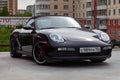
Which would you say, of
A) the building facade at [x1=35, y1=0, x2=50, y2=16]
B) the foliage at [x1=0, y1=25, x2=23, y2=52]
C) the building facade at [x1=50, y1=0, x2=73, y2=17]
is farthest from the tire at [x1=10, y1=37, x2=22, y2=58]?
the building facade at [x1=35, y1=0, x2=50, y2=16]

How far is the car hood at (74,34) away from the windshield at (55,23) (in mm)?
401

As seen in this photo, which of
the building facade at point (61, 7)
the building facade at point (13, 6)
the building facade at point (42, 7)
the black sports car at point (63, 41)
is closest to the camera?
the black sports car at point (63, 41)

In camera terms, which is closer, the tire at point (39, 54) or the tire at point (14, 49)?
the tire at point (39, 54)

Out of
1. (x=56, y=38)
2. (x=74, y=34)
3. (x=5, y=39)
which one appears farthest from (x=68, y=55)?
(x=5, y=39)

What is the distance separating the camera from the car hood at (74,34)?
9078 mm

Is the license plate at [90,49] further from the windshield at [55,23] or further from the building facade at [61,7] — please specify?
the building facade at [61,7]

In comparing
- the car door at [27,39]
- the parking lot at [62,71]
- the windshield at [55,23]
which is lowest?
the parking lot at [62,71]

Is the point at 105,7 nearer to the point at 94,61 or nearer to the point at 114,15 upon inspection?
the point at 114,15

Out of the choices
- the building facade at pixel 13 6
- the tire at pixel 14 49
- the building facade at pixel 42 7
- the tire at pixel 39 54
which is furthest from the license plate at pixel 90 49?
the building facade at pixel 13 6

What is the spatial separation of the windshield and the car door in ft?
0.74

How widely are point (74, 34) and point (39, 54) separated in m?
0.89

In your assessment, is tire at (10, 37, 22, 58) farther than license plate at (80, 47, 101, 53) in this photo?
Yes

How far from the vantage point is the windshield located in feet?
33.2

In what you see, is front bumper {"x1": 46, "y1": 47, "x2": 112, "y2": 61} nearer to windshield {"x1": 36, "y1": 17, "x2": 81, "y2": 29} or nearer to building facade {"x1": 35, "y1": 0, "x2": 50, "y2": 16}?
windshield {"x1": 36, "y1": 17, "x2": 81, "y2": 29}
